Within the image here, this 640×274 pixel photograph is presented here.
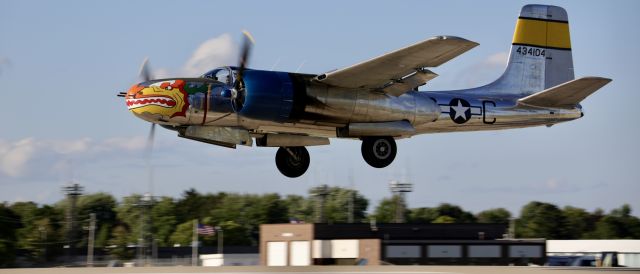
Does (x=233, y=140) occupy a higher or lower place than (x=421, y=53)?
lower

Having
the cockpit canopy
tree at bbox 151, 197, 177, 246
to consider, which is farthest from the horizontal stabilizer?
tree at bbox 151, 197, 177, 246

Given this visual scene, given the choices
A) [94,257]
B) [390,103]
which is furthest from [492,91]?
[94,257]

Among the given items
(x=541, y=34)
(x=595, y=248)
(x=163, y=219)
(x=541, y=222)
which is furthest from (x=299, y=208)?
(x=541, y=34)

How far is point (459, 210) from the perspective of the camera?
3538 inches

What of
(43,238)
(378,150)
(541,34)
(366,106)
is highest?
(541,34)

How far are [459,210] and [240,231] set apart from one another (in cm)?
2233

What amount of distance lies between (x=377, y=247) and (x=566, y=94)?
16957 mm

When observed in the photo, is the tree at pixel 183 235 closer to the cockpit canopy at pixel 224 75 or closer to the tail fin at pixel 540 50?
the tail fin at pixel 540 50

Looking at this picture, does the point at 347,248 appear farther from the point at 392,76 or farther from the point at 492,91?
the point at 392,76

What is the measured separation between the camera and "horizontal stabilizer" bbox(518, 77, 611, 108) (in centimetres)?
2607

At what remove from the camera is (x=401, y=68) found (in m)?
24.8

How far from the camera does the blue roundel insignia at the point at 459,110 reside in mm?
27328

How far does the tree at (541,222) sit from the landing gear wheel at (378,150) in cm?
5914

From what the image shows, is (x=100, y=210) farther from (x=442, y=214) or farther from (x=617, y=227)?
(x=617, y=227)
